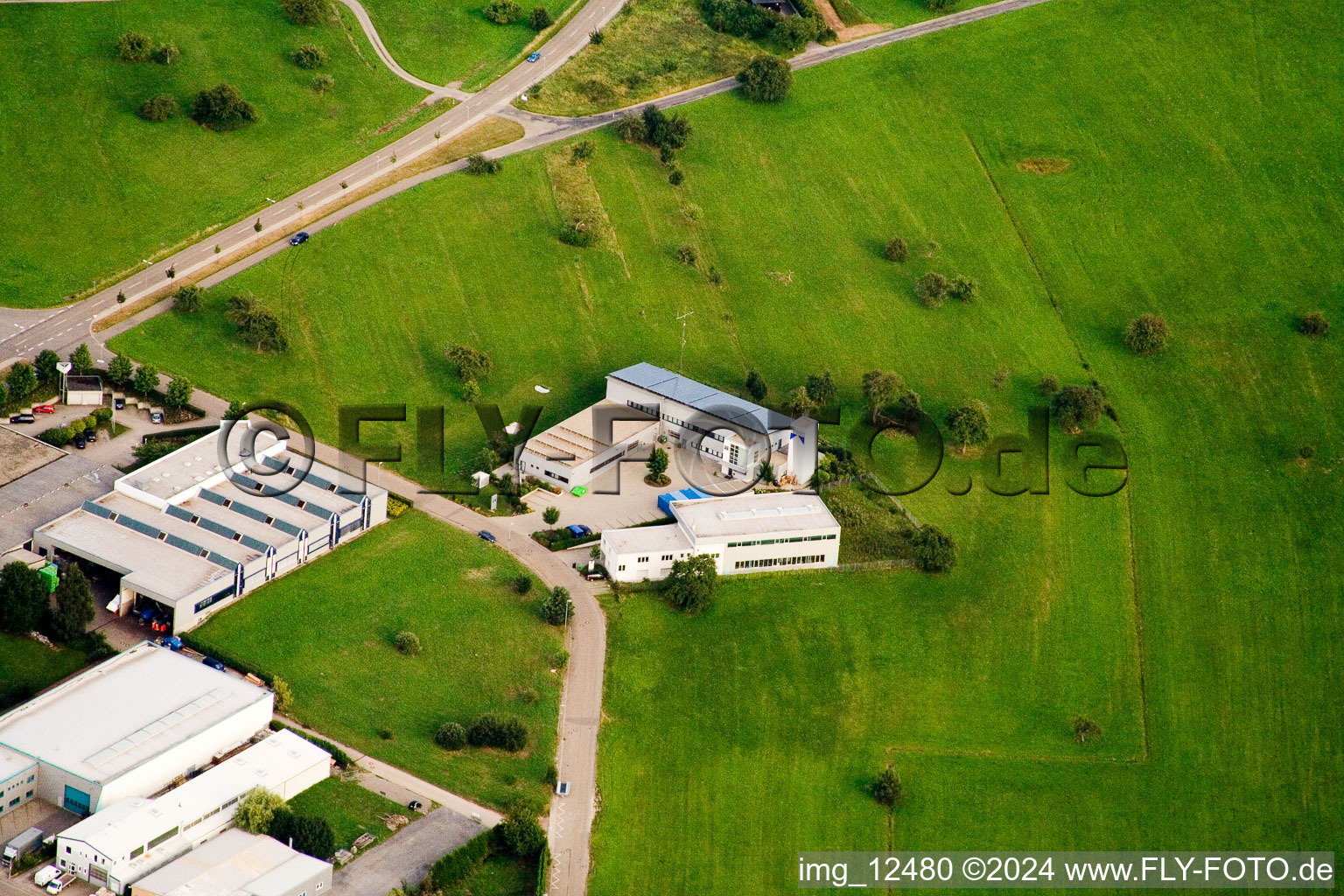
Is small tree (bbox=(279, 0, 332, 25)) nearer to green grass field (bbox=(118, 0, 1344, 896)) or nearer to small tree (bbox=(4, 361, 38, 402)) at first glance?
green grass field (bbox=(118, 0, 1344, 896))

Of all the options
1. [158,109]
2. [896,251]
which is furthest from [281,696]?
[158,109]

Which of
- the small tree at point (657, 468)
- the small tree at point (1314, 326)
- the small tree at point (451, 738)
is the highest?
the small tree at point (1314, 326)

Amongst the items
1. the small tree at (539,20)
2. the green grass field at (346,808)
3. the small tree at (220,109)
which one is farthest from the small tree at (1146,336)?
the small tree at (220,109)

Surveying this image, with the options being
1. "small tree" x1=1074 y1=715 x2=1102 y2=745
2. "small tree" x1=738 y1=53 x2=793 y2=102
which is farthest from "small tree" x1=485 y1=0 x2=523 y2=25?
"small tree" x1=1074 y1=715 x2=1102 y2=745

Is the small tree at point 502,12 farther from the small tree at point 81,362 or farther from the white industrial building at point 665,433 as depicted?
the small tree at point 81,362

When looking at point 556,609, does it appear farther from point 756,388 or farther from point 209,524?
point 756,388
